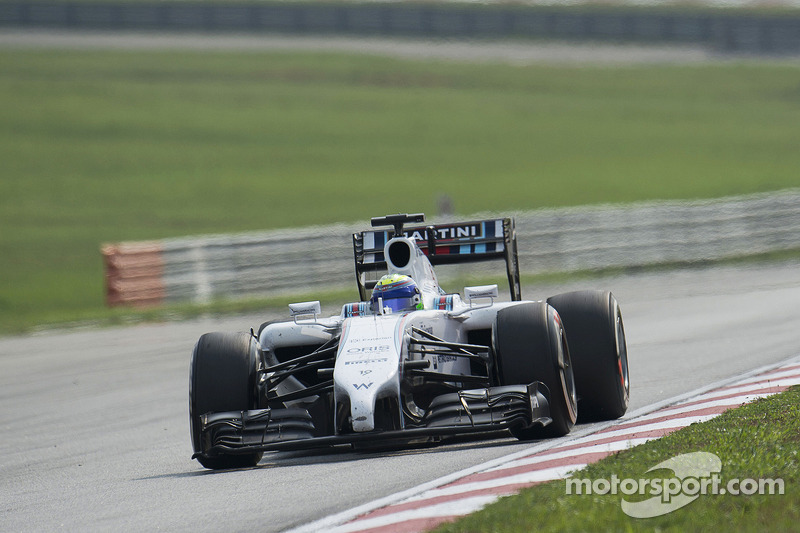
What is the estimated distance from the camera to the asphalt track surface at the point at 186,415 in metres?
7.03

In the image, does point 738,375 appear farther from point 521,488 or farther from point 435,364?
point 521,488

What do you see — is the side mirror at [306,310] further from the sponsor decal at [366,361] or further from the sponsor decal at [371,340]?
the sponsor decal at [366,361]

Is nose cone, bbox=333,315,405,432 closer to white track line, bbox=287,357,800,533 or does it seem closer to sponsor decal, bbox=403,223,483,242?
white track line, bbox=287,357,800,533

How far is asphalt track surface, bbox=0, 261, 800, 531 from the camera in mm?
7031

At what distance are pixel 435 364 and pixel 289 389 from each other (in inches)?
50.5

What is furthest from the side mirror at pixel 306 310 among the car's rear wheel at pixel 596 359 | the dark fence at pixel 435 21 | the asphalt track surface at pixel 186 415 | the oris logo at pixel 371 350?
the dark fence at pixel 435 21

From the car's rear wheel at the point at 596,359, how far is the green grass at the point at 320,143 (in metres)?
13.2

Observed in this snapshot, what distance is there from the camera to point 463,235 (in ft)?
35.0

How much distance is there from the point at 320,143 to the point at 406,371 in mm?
33606

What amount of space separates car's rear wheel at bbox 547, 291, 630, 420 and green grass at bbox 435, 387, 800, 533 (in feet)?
5.56

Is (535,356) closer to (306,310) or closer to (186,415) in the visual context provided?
(306,310)

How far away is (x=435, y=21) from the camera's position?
54.5 meters

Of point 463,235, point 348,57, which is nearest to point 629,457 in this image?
point 463,235

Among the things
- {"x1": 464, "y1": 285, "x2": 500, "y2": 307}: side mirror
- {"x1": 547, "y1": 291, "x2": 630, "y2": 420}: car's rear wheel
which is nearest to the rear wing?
{"x1": 464, "y1": 285, "x2": 500, "y2": 307}: side mirror
